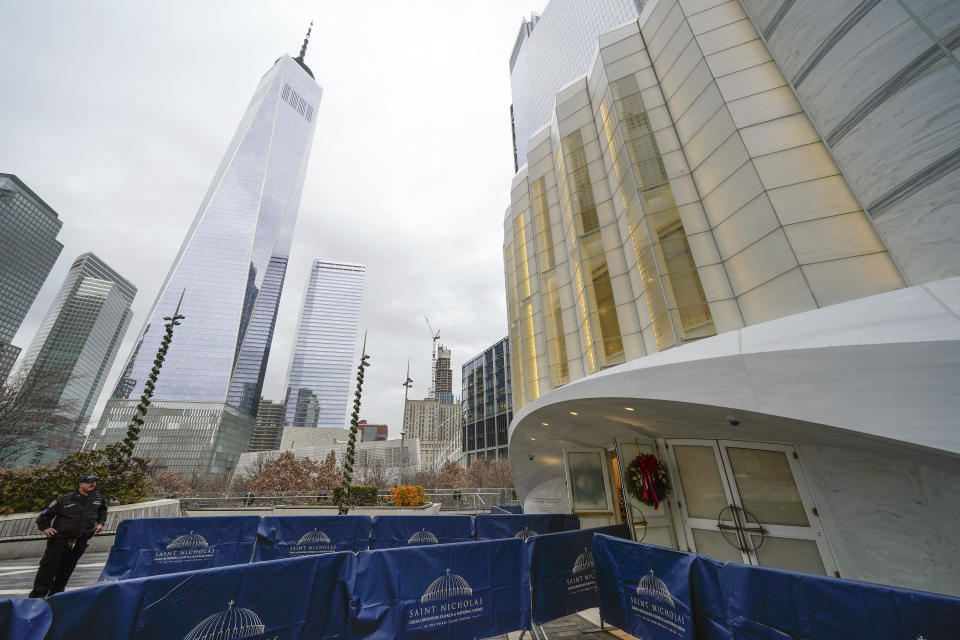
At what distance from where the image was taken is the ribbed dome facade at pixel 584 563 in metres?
7.24

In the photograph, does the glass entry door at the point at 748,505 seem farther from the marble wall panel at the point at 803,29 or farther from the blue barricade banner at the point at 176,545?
the blue barricade banner at the point at 176,545

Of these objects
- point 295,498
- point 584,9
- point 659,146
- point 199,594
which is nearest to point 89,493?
point 199,594

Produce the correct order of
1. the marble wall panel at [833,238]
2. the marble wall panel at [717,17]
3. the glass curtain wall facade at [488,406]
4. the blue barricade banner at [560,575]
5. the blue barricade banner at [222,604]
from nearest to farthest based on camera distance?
1. the blue barricade banner at [222,604]
2. the marble wall panel at [833,238]
3. the blue barricade banner at [560,575]
4. the marble wall panel at [717,17]
5. the glass curtain wall facade at [488,406]

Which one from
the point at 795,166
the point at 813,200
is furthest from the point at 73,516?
the point at 795,166

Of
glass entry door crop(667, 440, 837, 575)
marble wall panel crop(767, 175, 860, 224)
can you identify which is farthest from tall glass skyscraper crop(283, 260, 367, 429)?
marble wall panel crop(767, 175, 860, 224)

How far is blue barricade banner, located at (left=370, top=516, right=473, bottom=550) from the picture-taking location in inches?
406

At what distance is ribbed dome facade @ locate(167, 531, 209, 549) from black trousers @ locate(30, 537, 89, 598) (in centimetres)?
167

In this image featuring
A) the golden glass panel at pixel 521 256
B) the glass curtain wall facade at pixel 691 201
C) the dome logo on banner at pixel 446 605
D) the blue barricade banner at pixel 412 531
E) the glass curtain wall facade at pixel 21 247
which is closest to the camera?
the dome logo on banner at pixel 446 605

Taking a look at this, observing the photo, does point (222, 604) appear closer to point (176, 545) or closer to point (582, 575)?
point (176, 545)

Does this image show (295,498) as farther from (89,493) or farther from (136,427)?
(89,493)

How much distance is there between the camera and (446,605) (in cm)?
Result: 586

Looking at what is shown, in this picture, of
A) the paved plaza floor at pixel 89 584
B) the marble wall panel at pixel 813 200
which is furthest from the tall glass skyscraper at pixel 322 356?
the marble wall panel at pixel 813 200

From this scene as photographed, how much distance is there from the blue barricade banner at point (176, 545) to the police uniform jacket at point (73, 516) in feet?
1.74

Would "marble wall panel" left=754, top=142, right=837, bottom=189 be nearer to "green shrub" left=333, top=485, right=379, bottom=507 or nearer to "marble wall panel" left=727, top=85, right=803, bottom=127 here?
"marble wall panel" left=727, top=85, right=803, bottom=127
